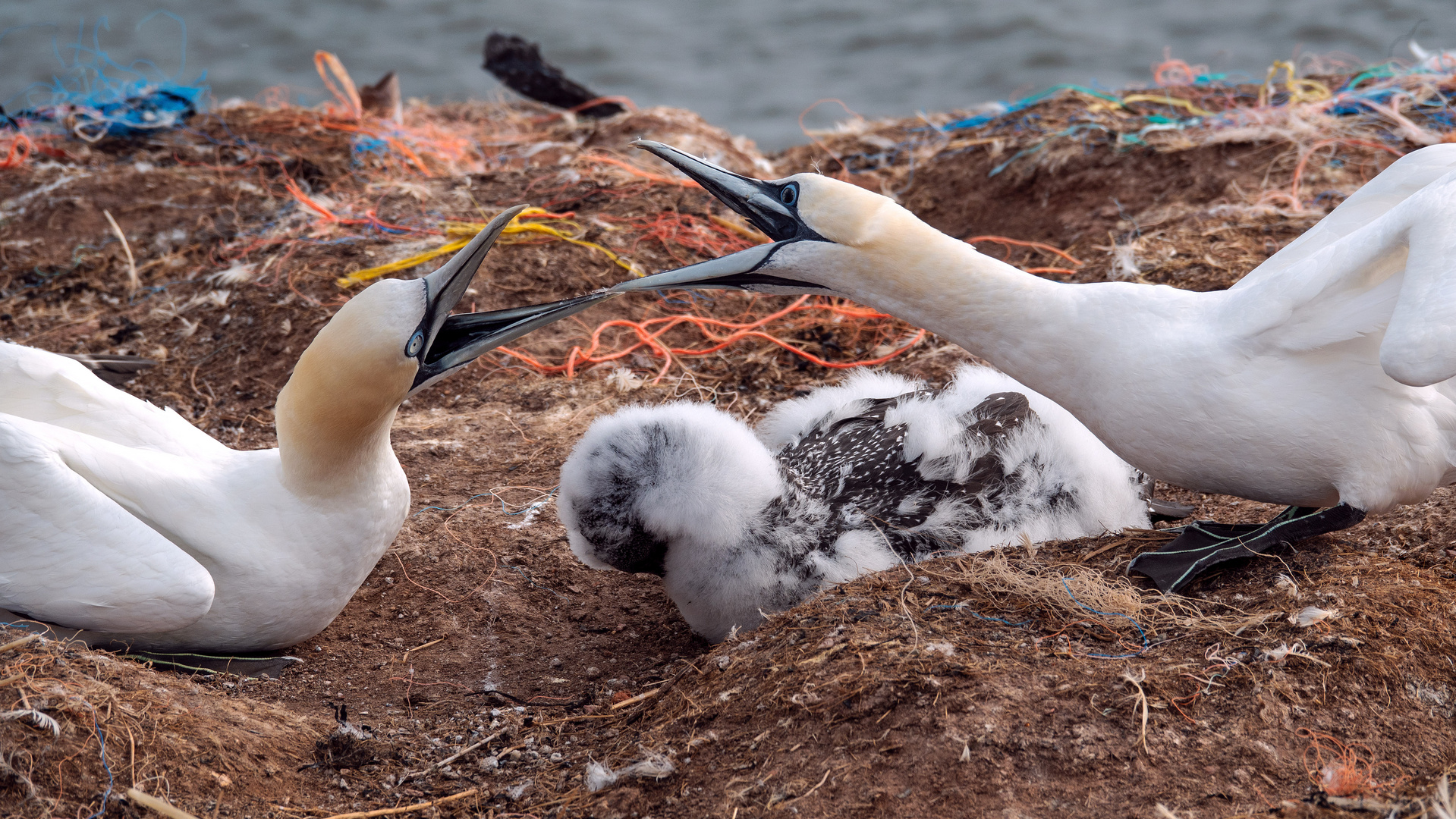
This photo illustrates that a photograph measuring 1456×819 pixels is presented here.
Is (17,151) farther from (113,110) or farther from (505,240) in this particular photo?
(505,240)

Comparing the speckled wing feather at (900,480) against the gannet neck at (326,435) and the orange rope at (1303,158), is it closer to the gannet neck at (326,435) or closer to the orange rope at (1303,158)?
the gannet neck at (326,435)

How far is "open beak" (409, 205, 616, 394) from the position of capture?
3271mm

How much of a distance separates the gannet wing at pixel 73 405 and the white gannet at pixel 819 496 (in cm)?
121

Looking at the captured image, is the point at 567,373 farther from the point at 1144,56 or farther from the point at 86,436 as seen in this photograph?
the point at 1144,56

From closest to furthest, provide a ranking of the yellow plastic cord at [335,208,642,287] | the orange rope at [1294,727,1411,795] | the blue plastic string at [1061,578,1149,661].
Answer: the orange rope at [1294,727,1411,795]
the blue plastic string at [1061,578,1149,661]
the yellow plastic cord at [335,208,642,287]

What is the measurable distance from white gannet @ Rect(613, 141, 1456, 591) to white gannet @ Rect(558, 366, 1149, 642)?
0.60 meters

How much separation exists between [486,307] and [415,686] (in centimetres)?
254

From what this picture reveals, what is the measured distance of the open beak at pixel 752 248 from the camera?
3154 mm

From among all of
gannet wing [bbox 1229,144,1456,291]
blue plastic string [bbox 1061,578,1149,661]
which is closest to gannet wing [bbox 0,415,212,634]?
blue plastic string [bbox 1061,578,1149,661]

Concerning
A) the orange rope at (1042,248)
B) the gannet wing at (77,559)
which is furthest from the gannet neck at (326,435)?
the orange rope at (1042,248)

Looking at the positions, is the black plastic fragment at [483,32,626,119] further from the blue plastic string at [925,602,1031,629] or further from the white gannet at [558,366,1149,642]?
the blue plastic string at [925,602,1031,629]

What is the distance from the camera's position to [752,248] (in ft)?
10.6

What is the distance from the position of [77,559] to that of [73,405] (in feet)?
2.42

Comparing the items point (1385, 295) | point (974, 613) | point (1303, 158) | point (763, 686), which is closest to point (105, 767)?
point (763, 686)
